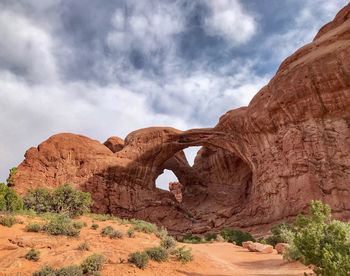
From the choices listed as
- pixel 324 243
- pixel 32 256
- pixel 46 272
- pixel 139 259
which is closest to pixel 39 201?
pixel 32 256

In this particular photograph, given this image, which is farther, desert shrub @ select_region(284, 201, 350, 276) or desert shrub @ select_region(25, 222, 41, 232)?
desert shrub @ select_region(25, 222, 41, 232)

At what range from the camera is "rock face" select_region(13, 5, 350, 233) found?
2631 cm

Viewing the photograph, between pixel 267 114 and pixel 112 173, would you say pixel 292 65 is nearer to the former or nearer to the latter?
pixel 267 114

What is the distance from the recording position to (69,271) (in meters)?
8.72

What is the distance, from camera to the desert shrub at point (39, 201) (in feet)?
79.5

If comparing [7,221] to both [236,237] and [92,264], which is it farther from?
[236,237]

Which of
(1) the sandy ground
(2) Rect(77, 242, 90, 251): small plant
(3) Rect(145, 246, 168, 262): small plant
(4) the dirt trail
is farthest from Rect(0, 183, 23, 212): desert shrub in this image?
(4) the dirt trail

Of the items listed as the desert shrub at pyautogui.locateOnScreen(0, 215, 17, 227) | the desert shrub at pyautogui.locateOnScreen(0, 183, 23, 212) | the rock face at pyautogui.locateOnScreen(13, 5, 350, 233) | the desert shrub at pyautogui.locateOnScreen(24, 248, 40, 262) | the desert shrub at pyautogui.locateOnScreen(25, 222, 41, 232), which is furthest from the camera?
the rock face at pyautogui.locateOnScreen(13, 5, 350, 233)

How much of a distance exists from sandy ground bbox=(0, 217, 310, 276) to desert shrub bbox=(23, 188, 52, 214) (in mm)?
10500

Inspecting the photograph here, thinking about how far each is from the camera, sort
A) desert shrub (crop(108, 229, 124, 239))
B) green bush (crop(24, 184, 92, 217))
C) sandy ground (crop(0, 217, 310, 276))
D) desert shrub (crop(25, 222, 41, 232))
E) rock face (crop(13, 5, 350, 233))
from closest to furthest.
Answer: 1. sandy ground (crop(0, 217, 310, 276))
2. desert shrub (crop(25, 222, 41, 232))
3. desert shrub (crop(108, 229, 124, 239))
4. green bush (crop(24, 184, 92, 217))
5. rock face (crop(13, 5, 350, 233))

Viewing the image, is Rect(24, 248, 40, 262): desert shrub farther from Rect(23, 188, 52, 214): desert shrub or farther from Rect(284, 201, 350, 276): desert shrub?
Rect(23, 188, 52, 214): desert shrub

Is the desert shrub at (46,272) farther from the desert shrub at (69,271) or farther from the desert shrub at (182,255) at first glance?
the desert shrub at (182,255)

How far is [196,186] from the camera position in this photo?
46.1 metres

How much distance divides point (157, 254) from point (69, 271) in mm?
3096
